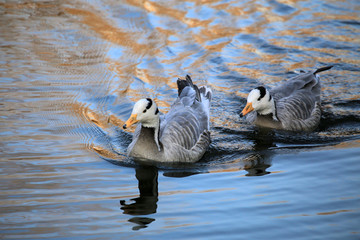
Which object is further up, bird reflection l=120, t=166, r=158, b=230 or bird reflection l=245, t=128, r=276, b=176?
bird reflection l=245, t=128, r=276, b=176

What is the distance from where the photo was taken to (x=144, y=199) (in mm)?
7504

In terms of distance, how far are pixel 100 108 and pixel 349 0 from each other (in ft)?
38.7

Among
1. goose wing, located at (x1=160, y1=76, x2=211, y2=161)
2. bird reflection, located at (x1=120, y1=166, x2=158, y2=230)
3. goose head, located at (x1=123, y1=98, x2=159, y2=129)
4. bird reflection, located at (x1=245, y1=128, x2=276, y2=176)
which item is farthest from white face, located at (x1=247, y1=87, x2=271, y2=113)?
bird reflection, located at (x1=120, y1=166, x2=158, y2=230)

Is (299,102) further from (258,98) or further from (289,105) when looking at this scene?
(258,98)

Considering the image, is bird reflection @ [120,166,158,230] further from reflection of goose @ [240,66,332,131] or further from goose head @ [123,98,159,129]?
reflection of goose @ [240,66,332,131]

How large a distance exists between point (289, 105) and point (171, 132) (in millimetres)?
3222

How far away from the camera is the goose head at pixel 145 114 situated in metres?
8.46

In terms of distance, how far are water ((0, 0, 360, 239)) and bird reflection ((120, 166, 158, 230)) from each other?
0.10 ft

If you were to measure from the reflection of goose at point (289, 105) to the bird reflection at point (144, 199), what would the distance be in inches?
102

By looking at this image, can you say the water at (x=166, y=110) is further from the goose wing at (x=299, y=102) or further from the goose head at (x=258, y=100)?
the goose head at (x=258, y=100)

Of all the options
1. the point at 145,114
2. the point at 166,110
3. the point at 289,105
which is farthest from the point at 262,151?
the point at 166,110

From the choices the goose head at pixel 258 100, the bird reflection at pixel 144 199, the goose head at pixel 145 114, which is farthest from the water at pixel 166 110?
the goose head at pixel 145 114

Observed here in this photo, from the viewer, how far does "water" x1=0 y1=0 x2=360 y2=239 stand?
6777mm

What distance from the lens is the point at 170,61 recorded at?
1437cm
